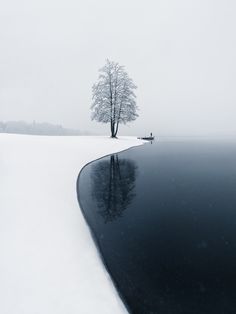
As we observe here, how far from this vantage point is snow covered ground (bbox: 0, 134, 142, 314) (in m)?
3.46

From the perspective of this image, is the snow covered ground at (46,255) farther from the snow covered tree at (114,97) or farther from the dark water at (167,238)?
the snow covered tree at (114,97)

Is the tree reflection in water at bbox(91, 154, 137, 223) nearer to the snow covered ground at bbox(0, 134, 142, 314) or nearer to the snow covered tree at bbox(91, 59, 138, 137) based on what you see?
the snow covered ground at bbox(0, 134, 142, 314)

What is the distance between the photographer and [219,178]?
11156 mm

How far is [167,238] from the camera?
5340 millimetres

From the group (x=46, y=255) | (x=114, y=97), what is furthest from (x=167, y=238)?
(x=114, y=97)

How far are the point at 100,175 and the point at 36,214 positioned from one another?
5.51m

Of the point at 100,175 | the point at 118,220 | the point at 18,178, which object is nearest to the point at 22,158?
the point at 18,178

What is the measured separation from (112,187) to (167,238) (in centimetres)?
457

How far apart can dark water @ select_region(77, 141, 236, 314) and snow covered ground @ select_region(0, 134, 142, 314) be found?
434mm

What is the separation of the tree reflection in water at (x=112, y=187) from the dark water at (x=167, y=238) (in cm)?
5

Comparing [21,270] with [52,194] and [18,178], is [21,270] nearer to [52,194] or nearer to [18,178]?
[52,194]

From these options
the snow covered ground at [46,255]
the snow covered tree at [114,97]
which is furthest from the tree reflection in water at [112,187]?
the snow covered tree at [114,97]

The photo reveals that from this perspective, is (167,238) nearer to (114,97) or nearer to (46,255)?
(46,255)

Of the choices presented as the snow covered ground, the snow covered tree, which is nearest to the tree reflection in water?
the snow covered ground
